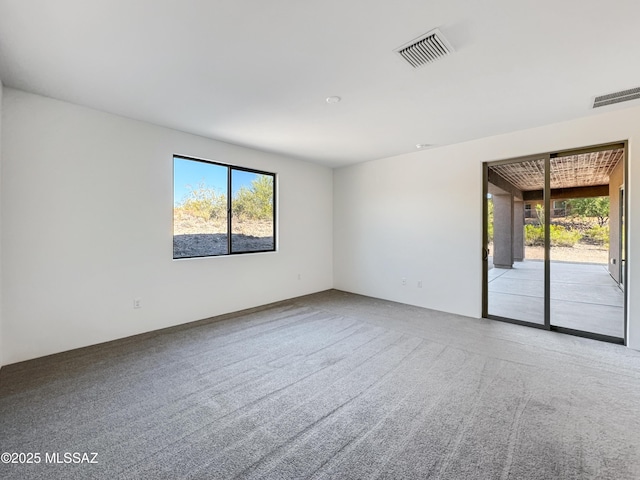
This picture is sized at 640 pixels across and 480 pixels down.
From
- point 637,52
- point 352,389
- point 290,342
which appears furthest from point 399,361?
point 637,52

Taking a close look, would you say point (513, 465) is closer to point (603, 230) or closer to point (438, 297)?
point (438, 297)

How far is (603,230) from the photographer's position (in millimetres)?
3850

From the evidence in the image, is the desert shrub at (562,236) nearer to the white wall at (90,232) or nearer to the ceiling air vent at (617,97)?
the ceiling air vent at (617,97)

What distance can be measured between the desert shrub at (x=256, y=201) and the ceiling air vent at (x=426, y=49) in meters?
3.19

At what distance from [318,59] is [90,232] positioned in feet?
9.86

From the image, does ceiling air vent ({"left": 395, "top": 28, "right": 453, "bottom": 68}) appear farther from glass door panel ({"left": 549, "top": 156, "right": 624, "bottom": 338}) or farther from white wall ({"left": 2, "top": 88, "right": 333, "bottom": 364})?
white wall ({"left": 2, "top": 88, "right": 333, "bottom": 364})

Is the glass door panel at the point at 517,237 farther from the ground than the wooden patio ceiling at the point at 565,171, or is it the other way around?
the wooden patio ceiling at the point at 565,171

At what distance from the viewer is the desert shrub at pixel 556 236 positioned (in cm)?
376

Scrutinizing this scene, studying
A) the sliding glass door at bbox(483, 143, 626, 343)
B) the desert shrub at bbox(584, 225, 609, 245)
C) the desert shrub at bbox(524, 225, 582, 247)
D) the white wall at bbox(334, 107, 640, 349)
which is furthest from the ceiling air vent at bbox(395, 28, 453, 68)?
the desert shrub at bbox(584, 225, 609, 245)

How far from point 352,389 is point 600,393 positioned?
196 cm

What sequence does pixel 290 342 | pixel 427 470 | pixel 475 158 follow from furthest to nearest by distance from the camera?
pixel 475 158 < pixel 290 342 < pixel 427 470

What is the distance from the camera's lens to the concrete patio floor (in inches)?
149

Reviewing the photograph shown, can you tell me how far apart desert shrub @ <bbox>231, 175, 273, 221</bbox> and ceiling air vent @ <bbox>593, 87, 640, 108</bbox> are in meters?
4.31

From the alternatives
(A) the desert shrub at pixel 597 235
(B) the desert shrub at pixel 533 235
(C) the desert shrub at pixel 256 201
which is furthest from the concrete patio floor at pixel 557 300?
(C) the desert shrub at pixel 256 201
